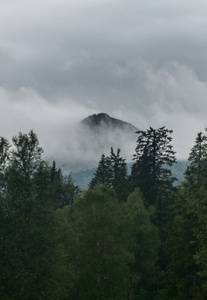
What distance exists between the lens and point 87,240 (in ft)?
93.1

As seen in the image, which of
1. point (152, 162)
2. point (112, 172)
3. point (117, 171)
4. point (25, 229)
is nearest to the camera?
point (25, 229)

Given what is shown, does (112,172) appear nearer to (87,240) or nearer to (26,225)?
(87,240)

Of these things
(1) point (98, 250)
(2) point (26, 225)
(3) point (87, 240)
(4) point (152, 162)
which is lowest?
(1) point (98, 250)

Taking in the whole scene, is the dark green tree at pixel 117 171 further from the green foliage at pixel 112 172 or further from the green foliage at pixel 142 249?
the green foliage at pixel 142 249

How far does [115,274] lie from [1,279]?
11.0 m

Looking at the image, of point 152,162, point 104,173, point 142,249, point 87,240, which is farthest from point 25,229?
point 104,173

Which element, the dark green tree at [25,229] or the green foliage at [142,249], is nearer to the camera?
the dark green tree at [25,229]

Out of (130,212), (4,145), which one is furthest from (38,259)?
(130,212)

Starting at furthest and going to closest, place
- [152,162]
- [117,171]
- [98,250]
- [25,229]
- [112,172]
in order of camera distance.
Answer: [117,171]
[112,172]
[152,162]
[98,250]
[25,229]

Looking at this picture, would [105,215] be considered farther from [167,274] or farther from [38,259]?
[38,259]

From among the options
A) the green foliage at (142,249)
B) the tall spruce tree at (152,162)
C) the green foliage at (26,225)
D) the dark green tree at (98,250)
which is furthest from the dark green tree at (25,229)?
the tall spruce tree at (152,162)

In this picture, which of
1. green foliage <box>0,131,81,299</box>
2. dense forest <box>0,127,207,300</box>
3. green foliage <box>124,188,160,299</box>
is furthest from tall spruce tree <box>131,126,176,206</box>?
green foliage <box>0,131,81,299</box>

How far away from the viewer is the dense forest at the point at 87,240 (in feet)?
60.0

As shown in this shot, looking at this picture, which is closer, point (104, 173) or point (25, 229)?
point (25, 229)
